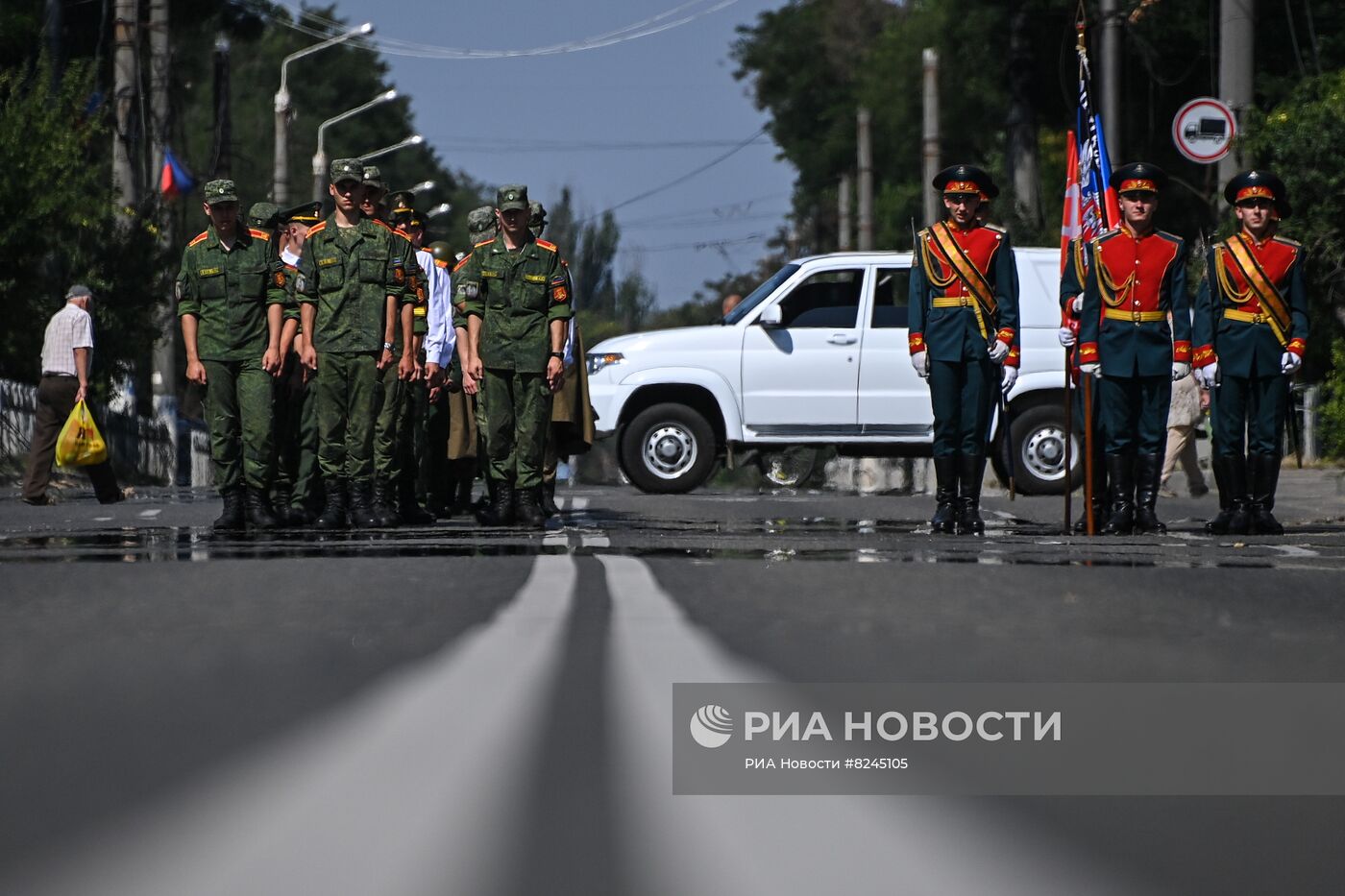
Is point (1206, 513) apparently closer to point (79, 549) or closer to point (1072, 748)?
point (79, 549)

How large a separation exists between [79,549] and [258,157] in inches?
3321

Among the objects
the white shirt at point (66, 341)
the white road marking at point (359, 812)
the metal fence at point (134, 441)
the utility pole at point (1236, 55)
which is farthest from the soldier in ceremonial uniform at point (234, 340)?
the utility pole at point (1236, 55)

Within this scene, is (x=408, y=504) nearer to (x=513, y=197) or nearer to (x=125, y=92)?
(x=513, y=197)

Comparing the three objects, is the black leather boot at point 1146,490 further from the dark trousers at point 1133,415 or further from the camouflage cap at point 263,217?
the camouflage cap at point 263,217

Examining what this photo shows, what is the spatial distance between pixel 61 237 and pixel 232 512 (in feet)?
47.8

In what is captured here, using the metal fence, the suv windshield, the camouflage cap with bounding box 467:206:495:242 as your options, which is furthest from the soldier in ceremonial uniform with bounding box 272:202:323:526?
the metal fence

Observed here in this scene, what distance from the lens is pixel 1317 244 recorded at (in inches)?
790

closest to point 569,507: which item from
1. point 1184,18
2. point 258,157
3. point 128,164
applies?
point 128,164

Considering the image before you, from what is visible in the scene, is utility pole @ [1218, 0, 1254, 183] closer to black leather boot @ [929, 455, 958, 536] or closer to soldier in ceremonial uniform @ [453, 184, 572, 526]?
black leather boot @ [929, 455, 958, 536]

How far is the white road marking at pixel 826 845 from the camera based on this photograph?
11.6 feet

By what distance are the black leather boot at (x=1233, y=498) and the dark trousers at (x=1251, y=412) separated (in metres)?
0.06

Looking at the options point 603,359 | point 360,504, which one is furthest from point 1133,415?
point 603,359

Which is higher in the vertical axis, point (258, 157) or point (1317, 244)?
point (258, 157)

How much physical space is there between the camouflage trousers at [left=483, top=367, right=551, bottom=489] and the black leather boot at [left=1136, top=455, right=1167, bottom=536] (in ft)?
10.4
